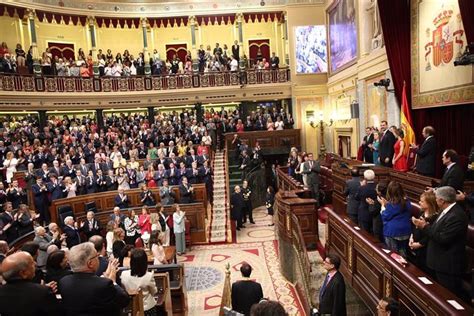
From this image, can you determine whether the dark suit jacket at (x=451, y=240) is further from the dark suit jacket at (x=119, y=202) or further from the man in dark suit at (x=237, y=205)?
the dark suit jacket at (x=119, y=202)

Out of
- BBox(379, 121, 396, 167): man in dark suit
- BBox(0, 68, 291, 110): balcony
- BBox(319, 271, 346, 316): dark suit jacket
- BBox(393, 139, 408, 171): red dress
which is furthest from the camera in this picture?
BBox(0, 68, 291, 110): balcony

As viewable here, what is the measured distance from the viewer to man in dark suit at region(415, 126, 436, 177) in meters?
6.36

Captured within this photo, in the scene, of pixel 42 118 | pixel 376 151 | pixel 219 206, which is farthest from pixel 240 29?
pixel 376 151

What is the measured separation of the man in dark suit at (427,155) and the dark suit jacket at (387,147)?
139 centimetres

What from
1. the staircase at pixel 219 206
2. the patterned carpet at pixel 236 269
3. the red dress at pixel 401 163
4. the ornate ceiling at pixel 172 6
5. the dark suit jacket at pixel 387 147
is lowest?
the patterned carpet at pixel 236 269

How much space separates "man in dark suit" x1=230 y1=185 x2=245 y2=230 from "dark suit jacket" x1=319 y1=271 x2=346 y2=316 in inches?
285

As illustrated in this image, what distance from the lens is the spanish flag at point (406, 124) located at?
8344 mm

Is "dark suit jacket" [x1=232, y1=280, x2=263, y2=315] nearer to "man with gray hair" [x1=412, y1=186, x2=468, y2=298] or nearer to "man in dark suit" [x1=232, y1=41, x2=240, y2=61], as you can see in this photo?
"man with gray hair" [x1=412, y1=186, x2=468, y2=298]

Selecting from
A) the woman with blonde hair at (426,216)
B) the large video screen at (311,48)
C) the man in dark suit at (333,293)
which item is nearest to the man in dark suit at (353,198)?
the woman with blonde hair at (426,216)

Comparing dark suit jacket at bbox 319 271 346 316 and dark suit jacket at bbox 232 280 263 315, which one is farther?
dark suit jacket at bbox 232 280 263 315

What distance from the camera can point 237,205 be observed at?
11.2m

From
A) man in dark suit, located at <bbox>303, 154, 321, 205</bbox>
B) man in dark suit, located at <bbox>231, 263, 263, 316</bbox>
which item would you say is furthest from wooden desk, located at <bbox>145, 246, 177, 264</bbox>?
man in dark suit, located at <bbox>303, 154, 321, 205</bbox>

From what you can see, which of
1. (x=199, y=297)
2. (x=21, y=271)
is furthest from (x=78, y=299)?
(x=199, y=297)

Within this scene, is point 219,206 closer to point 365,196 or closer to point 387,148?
point 387,148
